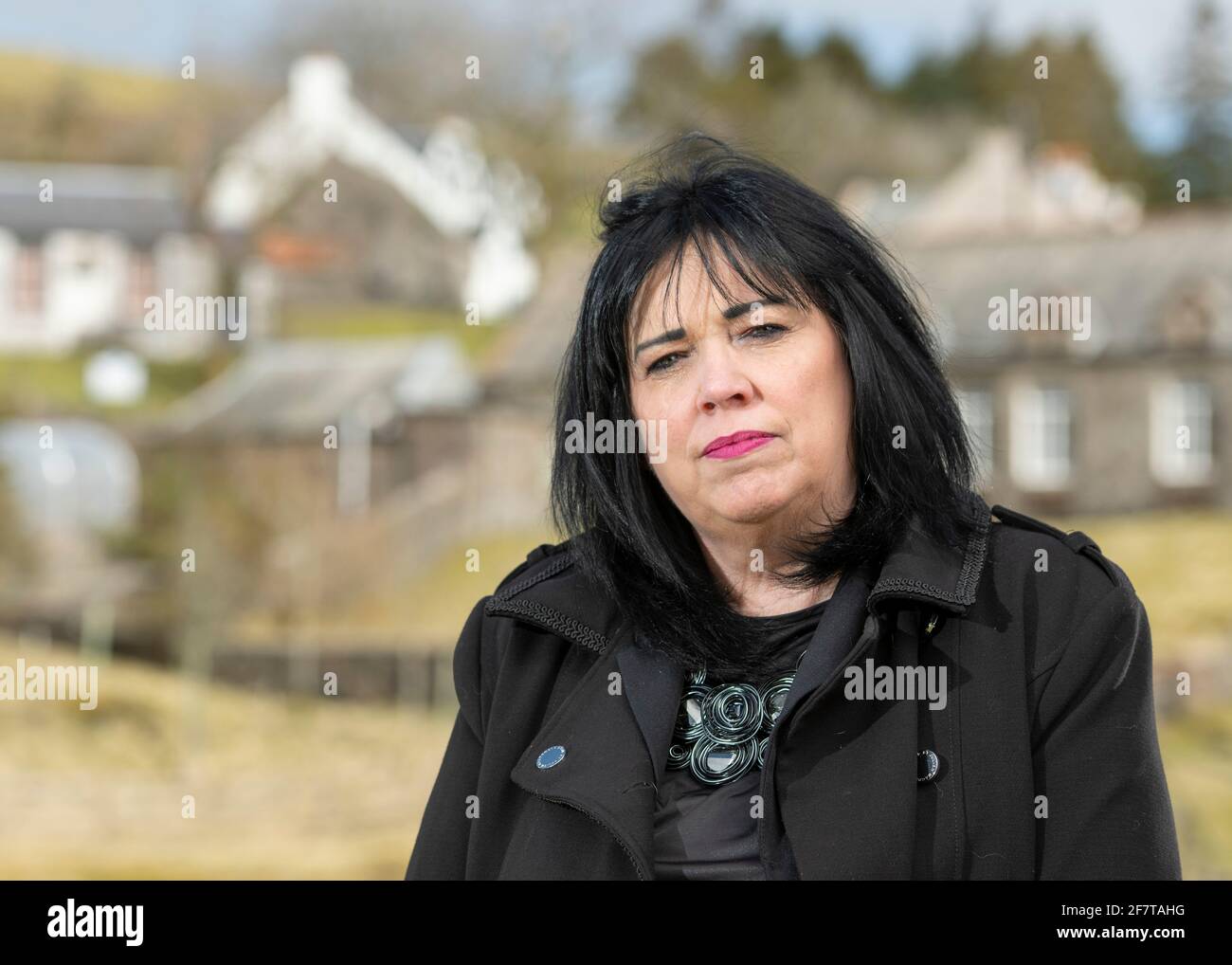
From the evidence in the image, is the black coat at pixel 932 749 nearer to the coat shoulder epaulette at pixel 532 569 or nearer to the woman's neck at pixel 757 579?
the woman's neck at pixel 757 579

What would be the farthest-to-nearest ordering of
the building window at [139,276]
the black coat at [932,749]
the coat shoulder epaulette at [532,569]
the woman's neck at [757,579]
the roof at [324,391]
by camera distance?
1. the building window at [139,276]
2. the roof at [324,391]
3. the coat shoulder epaulette at [532,569]
4. the woman's neck at [757,579]
5. the black coat at [932,749]

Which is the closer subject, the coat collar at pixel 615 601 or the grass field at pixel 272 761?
the coat collar at pixel 615 601

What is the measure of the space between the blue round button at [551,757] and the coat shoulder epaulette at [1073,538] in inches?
33.5

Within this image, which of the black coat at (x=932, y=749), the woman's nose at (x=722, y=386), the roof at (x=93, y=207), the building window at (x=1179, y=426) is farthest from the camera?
the roof at (x=93, y=207)

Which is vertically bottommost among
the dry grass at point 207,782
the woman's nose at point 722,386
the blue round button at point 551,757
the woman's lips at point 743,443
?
the dry grass at point 207,782

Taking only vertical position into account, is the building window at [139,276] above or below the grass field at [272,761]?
above

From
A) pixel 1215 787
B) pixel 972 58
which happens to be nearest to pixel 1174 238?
pixel 1215 787

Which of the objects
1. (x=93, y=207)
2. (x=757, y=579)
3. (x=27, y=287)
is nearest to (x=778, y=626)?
(x=757, y=579)

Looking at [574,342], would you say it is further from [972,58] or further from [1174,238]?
[972,58]

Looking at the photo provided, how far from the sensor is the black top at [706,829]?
7.98 ft

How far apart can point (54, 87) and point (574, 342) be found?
241ft

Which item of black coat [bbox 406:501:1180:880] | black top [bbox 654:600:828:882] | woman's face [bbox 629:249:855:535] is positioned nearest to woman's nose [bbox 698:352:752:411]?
woman's face [bbox 629:249:855:535]

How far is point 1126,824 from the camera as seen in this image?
7.48 feet

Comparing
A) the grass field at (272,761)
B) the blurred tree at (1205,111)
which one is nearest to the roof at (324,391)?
the grass field at (272,761)
